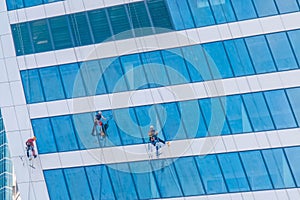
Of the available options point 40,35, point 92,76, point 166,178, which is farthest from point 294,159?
point 40,35

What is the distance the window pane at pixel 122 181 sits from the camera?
2862 centimetres

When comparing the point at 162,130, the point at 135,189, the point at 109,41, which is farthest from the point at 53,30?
the point at 135,189

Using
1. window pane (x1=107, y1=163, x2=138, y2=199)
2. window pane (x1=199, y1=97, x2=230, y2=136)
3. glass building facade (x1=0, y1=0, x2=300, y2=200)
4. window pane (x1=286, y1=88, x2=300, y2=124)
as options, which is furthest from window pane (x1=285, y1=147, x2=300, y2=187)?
window pane (x1=107, y1=163, x2=138, y2=199)

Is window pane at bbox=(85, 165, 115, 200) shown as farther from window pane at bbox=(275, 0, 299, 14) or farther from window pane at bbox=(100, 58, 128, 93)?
window pane at bbox=(275, 0, 299, 14)

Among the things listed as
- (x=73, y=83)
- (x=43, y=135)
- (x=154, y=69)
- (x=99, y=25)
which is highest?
(x=99, y=25)

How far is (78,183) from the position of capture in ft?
95.6

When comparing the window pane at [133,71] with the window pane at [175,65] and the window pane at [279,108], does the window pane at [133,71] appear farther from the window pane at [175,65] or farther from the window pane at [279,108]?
the window pane at [279,108]

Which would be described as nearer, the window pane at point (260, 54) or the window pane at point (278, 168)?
the window pane at point (278, 168)

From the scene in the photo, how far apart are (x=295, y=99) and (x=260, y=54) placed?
3.32m

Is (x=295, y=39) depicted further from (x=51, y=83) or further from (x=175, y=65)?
(x=51, y=83)

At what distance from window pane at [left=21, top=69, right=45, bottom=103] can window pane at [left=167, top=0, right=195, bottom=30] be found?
942cm

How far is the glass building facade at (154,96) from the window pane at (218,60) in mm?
60

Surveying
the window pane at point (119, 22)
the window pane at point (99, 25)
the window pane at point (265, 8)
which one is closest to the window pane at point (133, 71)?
the window pane at point (119, 22)

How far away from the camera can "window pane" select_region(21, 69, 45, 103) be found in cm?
2950
